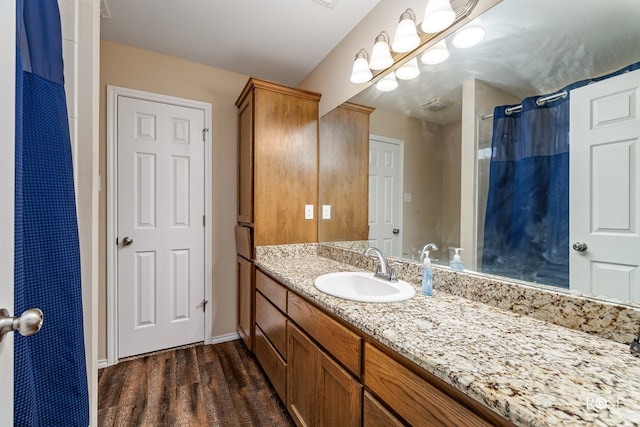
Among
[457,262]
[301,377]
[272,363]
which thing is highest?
[457,262]

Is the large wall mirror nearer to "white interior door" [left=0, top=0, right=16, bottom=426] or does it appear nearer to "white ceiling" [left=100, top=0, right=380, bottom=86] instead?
"white ceiling" [left=100, top=0, right=380, bottom=86]

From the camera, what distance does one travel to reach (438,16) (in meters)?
1.20

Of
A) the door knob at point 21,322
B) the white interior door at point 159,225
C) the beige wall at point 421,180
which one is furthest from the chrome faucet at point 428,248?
the white interior door at point 159,225

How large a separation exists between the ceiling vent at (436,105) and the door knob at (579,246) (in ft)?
2.59

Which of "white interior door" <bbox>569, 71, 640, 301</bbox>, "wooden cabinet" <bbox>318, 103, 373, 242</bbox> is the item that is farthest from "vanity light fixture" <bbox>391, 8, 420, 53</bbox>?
"white interior door" <bbox>569, 71, 640, 301</bbox>

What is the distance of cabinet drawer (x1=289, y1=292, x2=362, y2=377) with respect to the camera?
949 millimetres

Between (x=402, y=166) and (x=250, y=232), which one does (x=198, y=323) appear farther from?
(x=402, y=166)

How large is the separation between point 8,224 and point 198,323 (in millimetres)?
2135

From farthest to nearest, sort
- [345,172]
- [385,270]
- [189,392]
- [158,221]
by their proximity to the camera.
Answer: [158,221], [345,172], [189,392], [385,270]

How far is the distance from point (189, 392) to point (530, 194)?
7.04ft

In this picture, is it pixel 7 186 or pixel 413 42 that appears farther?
pixel 413 42

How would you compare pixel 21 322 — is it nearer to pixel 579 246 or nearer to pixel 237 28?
pixel 579 246

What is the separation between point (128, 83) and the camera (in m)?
2.13

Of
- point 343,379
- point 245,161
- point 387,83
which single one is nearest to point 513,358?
point 343,379
